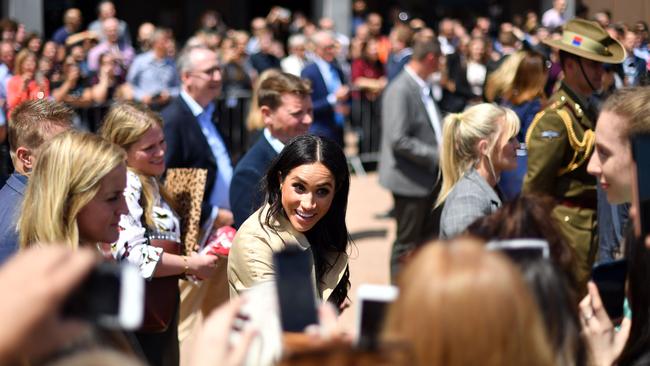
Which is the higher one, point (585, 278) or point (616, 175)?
point (616, 175)

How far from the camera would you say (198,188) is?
4875mm

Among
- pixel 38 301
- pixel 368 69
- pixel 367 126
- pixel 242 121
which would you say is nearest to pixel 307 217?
pixel 38 301

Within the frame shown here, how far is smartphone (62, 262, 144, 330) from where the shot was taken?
189 centimetres

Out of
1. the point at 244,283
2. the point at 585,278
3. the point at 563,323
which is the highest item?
the point at 563,323

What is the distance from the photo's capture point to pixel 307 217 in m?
4.07

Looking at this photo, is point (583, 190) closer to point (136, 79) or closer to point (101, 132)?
point (101, 132)

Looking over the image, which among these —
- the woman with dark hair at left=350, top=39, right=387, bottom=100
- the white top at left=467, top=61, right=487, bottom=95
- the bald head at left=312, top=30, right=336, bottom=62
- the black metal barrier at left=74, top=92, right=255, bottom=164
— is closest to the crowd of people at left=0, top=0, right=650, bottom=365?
the bald head at left=312, top=30, right=336, bottom=62

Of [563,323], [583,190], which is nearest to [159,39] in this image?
[583,190]

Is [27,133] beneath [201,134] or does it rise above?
above

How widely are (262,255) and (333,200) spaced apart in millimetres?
474

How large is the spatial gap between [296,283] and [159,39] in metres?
11.0

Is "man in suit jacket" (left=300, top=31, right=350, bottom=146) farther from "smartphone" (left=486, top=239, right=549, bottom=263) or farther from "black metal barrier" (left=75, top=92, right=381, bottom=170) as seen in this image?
"smartphone" (left=486, top=239, right=549, bottom=263)

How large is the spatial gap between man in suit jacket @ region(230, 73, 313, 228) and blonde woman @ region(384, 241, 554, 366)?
3.07m

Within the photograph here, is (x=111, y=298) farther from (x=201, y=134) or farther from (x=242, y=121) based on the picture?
(x=242, y=121)
